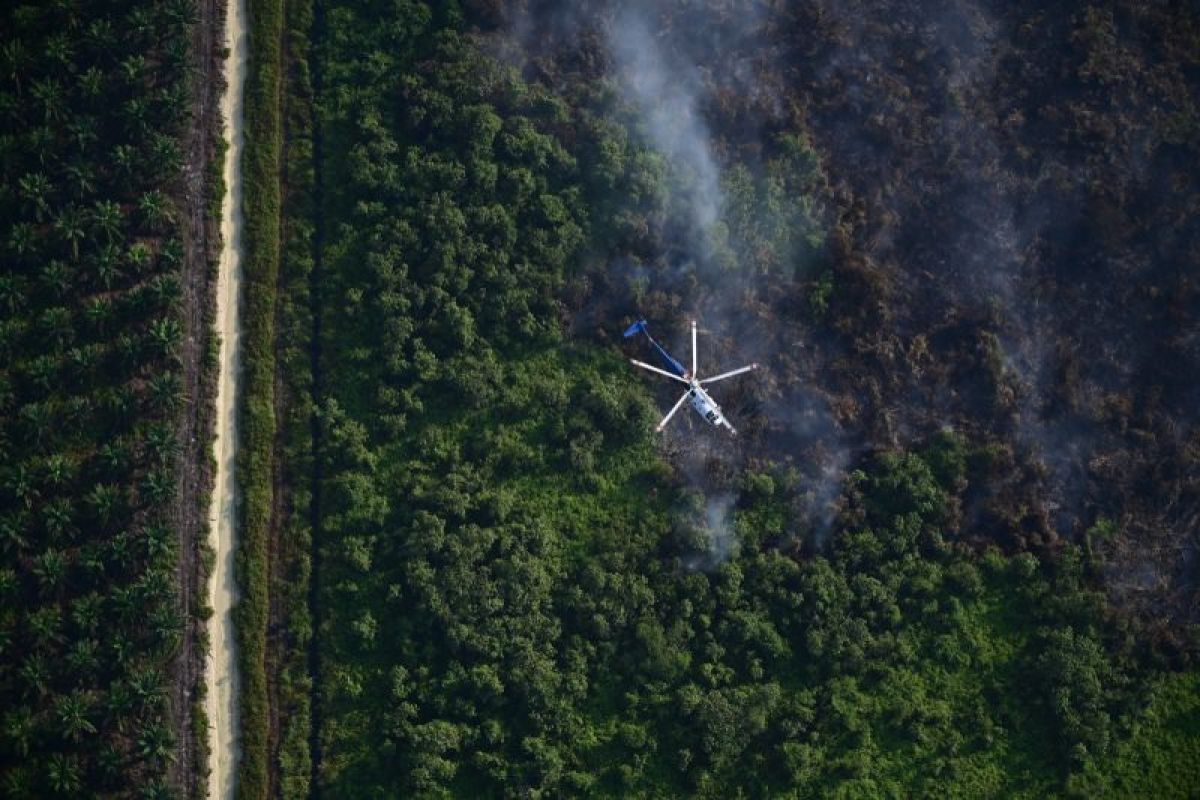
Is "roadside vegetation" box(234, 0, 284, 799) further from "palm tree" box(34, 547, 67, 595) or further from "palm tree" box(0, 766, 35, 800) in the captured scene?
"palm tree" box(0, 766, 35, 800)

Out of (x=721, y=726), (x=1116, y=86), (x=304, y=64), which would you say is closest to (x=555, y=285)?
(x=304, y=64)

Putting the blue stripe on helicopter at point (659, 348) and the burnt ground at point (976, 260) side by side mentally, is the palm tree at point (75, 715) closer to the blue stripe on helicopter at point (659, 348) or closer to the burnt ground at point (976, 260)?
the burnt ground at point (976, 260)

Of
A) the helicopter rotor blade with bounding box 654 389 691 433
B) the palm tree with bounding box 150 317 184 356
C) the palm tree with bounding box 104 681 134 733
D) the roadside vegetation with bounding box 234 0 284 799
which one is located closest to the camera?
the palm tree with bounding box 104 681 134 733

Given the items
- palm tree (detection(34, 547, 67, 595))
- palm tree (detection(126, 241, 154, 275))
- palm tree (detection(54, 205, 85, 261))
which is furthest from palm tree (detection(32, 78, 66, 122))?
palm tree (detection(34, 547, 67, 595))

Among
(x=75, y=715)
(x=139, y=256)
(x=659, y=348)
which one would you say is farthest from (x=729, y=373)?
(x=75, y=715)

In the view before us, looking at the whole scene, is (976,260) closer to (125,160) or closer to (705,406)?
(705,406)

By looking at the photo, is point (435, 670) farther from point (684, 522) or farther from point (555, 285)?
point (555, 285)
